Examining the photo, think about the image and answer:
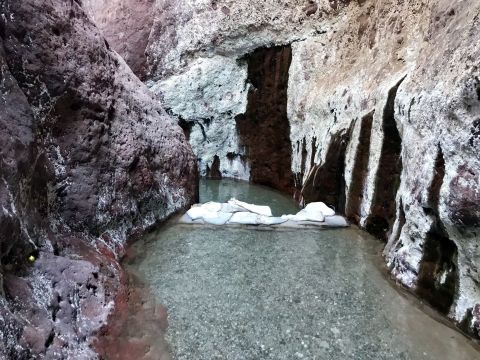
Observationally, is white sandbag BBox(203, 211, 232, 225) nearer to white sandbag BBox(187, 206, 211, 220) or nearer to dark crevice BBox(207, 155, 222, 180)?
white sandbag BBox(187, 206, 211, 220)

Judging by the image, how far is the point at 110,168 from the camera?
15.9ft

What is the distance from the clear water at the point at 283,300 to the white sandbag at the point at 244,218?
297 mm

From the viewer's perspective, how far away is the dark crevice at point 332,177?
21.0 ft

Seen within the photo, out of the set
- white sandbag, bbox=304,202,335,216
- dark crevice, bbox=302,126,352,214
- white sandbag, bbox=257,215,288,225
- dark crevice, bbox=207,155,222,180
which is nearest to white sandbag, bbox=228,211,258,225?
white sandbag, bbox=257,215,288,225

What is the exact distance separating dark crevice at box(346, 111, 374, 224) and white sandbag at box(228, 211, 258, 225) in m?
1.58

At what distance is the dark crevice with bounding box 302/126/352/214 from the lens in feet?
21.0

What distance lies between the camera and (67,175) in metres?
4.24

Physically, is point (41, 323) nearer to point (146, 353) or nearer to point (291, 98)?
point (146, 353)

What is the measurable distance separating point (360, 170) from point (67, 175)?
413 cm

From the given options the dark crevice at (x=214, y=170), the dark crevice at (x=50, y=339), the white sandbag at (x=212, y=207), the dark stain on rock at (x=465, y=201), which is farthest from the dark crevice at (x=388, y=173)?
the dark crevice at (x=214, y=170)

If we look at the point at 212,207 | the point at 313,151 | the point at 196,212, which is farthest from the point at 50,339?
the point at 313,151

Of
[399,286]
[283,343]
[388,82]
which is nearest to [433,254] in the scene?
[399,286]

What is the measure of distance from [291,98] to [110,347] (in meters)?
7.43

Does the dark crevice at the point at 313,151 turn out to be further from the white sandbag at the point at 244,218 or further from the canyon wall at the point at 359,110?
the white sandbag at the point at 244,218
